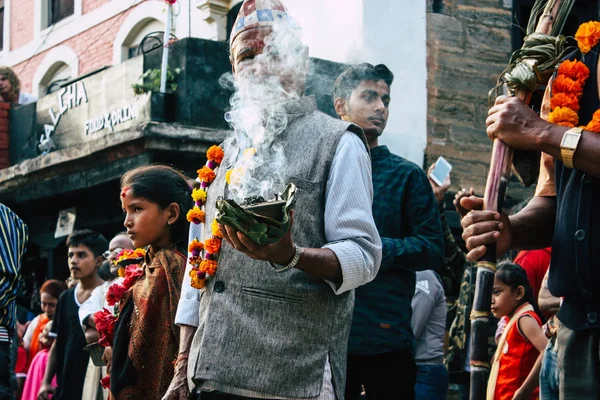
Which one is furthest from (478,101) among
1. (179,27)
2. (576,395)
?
(576,395)

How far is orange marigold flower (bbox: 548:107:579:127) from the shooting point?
3180 millimetres

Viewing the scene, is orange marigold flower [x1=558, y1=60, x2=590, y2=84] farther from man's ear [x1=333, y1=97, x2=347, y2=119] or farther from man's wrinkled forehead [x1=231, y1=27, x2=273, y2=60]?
man's ear [x1=333, y1=97, x2=347, y2=119]

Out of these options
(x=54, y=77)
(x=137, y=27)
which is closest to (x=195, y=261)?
(x=137, y=27)

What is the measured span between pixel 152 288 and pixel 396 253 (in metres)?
1.13

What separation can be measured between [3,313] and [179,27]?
32.4 ft

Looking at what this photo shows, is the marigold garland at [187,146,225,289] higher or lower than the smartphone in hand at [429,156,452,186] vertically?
lower

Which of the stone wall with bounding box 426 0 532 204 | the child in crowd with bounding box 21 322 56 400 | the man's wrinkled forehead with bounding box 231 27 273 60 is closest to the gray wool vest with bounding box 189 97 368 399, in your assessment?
the man's wrinkled forehead with bounding box 231 27 273 60

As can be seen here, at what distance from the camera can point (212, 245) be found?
11.1 ft

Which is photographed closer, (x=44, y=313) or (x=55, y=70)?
(x=44, y=313)

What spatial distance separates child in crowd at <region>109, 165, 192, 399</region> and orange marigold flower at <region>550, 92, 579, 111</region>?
197 cm

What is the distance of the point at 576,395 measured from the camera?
10.3ft

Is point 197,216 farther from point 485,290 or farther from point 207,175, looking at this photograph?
point 485,290

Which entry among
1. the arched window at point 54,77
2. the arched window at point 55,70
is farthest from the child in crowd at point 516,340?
the arched window at point 54,77

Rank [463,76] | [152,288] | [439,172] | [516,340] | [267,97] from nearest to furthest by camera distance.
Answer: [267,97] → [152,288] → [516,340] → [439,172] → [463,76]
